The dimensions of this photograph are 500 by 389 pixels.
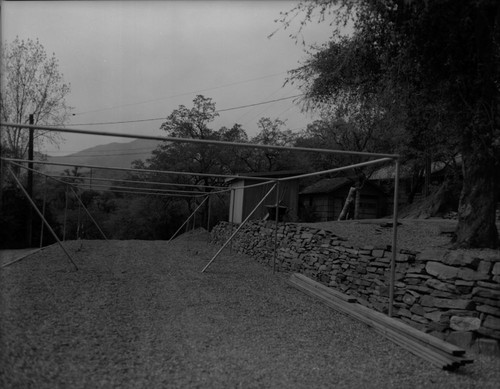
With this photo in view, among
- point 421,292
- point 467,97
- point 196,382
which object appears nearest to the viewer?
point 196,382

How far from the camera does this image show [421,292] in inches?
230

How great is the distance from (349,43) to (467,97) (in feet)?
9.09

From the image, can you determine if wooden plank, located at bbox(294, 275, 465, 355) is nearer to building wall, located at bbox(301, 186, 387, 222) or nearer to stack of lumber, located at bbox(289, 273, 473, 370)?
stack of lumber, located at bbox(289, 273, 473, 370)

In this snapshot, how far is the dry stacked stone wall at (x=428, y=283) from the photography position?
496cm

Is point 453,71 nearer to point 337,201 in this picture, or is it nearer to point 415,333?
point 415,333

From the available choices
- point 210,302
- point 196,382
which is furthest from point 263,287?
point 196,382

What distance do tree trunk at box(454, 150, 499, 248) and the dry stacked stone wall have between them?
363mm

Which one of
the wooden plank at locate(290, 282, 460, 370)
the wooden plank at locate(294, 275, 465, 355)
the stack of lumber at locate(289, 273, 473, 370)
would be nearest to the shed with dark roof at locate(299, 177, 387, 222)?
the stack of lumber at locate(289, 273, 473, 370)

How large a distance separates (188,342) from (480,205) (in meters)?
5.90

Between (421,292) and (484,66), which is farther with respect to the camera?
(484,66)

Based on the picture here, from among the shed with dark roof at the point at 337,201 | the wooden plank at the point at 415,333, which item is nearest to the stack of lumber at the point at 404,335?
the wooden plank at the point at 415,333

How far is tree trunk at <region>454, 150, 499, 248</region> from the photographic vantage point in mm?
7848

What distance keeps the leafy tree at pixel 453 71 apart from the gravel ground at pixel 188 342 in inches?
141

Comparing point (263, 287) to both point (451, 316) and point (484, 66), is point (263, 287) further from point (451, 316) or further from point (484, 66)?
point (484, 66)
